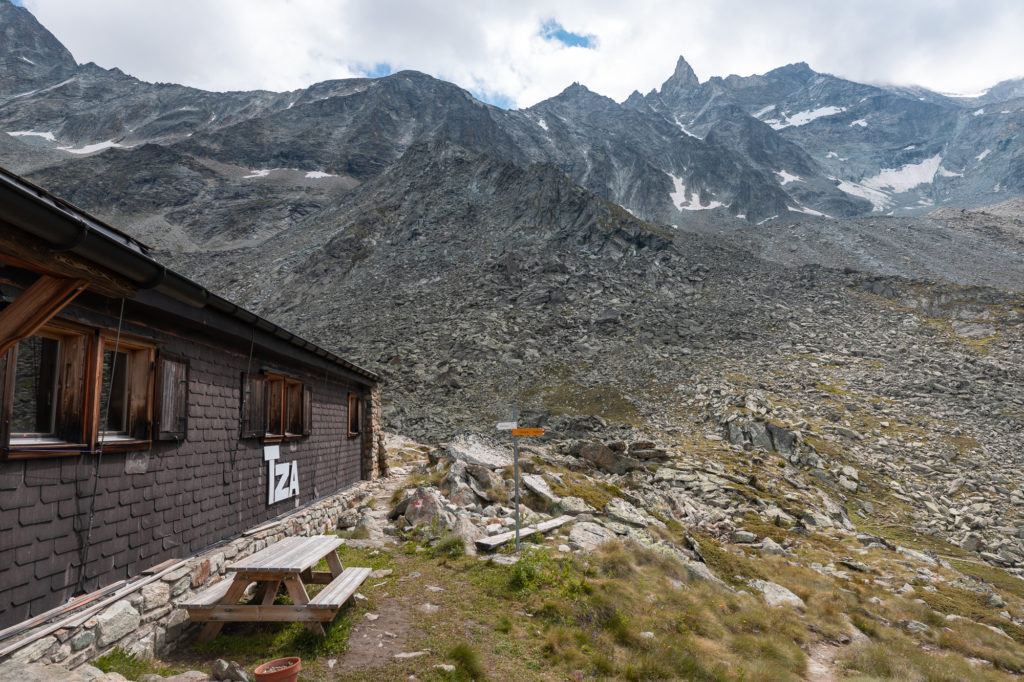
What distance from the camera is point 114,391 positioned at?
5840 mm

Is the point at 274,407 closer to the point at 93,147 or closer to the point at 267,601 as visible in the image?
the point at 267,601

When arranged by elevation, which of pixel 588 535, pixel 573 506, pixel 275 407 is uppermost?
pixel 275 407

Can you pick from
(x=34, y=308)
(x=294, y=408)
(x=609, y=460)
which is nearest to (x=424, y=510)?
(x=294, y=408)

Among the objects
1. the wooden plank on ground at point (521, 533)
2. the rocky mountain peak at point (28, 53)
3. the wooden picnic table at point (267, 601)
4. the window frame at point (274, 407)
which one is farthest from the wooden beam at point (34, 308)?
the rocky mountain peak at point (28, 53)

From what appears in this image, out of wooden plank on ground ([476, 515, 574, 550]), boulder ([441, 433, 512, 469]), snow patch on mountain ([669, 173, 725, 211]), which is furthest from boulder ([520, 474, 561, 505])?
snow patch on mountain ([669, 173, 725, 211])

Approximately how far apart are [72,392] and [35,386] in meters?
0.36

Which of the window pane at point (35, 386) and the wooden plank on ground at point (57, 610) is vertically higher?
the window pane at point (35, 386)

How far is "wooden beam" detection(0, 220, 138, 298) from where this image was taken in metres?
2.58

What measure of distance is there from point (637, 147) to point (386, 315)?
115m

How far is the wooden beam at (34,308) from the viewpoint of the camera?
8.36 ft

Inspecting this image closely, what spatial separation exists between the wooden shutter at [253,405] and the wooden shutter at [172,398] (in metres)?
1.71

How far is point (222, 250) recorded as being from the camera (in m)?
74.4

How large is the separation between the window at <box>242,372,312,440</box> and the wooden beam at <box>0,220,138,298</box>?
19.9 ft

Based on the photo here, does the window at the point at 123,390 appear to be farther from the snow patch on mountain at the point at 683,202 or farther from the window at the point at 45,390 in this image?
the snow patch on mountain at the point at 683,202
